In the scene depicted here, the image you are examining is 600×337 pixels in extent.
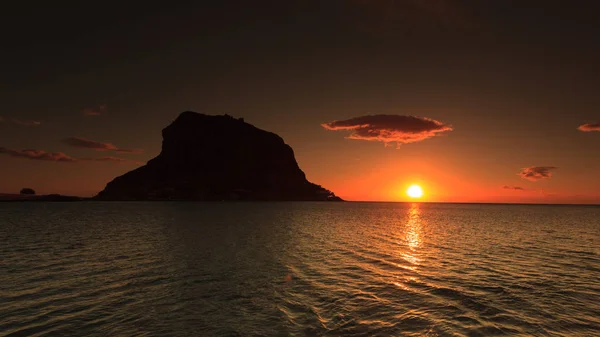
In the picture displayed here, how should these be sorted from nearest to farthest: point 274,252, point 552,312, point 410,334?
point 410,334, point 552,312, point 274,252

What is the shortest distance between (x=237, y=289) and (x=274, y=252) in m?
15.8

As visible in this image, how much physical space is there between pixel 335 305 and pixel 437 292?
24.2 ft

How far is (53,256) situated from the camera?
32531mm

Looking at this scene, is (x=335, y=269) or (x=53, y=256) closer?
(x=335, y=269)

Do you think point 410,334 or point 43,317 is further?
point 43,317

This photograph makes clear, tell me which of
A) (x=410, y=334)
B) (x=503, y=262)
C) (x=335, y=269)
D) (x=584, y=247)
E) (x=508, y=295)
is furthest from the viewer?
(x=584, y=247)

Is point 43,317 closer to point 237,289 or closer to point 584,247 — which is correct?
point 237,289

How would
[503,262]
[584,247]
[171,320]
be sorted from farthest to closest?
Answer: 1. [584,247]
2. [503,262]
3. [171,320]

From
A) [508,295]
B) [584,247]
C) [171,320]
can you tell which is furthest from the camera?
[584,247]

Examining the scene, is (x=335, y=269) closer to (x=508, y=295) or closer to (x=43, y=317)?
(x=508, y=295)

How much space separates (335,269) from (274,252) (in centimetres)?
1098

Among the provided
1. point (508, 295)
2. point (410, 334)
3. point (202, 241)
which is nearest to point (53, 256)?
point (202, 241)

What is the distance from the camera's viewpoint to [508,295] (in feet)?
67.1

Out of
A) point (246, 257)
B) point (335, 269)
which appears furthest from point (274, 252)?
point (335, 269)
